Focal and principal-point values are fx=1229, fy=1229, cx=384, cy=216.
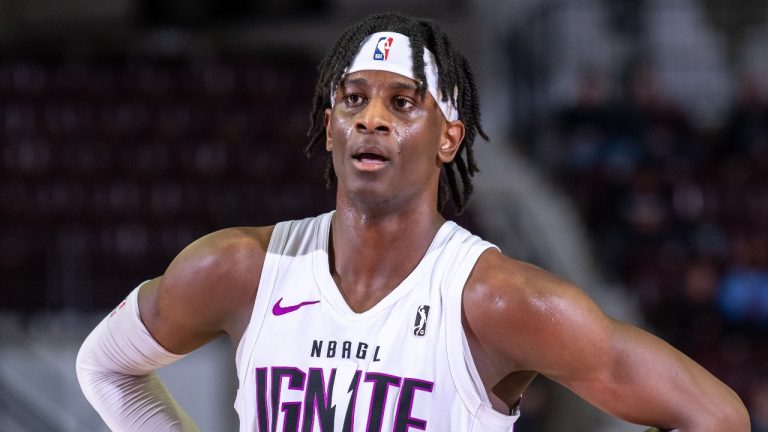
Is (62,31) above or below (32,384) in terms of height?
above

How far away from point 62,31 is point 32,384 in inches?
303

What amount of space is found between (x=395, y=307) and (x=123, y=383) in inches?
38.1

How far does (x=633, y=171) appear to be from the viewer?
1088cm

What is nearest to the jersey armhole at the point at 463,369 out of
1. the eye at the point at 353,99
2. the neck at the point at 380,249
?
the neck at the point at 380,249

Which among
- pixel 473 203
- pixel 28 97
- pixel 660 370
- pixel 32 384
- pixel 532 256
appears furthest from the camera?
pixel 28 97

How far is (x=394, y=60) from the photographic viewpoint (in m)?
3.15

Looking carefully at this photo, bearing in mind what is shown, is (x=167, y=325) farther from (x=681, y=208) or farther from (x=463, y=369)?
(x=681, y=208)

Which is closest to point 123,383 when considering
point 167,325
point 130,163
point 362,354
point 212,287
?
point 167,325

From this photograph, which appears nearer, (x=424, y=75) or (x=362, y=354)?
(x=362, y=354)

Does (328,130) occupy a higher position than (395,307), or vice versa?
(328,130)

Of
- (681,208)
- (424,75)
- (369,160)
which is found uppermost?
(424,75)

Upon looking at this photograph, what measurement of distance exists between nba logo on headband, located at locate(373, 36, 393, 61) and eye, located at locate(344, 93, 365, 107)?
11 cm

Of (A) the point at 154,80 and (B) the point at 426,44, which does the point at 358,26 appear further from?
(A) the point at 154,80

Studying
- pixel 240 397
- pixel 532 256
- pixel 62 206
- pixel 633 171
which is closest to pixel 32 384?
pixel 62 206
